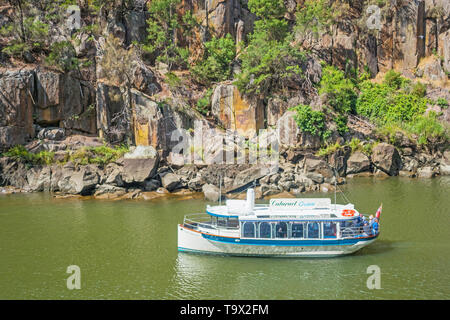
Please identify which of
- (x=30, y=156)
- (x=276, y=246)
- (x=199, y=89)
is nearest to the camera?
(x=276, y=246)

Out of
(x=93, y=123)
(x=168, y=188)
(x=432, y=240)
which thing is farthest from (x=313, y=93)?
(x=432, y=240)

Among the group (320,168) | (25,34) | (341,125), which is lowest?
(320,168)

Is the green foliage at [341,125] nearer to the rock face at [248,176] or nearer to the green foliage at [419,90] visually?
the rock face at [248,176]

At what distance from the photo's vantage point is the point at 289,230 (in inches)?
930

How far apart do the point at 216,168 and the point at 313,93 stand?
61.7ft

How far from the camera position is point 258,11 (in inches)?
2330

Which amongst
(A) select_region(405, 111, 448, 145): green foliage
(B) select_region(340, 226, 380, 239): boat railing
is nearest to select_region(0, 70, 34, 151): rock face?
(B) select_region(340, 226, 380, 239): boat railing

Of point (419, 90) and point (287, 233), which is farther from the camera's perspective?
point (419, 90)

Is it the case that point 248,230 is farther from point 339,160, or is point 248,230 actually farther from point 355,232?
point 339,160

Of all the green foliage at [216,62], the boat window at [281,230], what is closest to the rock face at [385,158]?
the green foliage at [216,62]

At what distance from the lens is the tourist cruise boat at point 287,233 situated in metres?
23.5

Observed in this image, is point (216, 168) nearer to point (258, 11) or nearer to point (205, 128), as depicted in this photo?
point (205, 128)

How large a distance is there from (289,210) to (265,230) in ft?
6.56

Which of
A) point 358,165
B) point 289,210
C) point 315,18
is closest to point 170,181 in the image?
point 289,210
